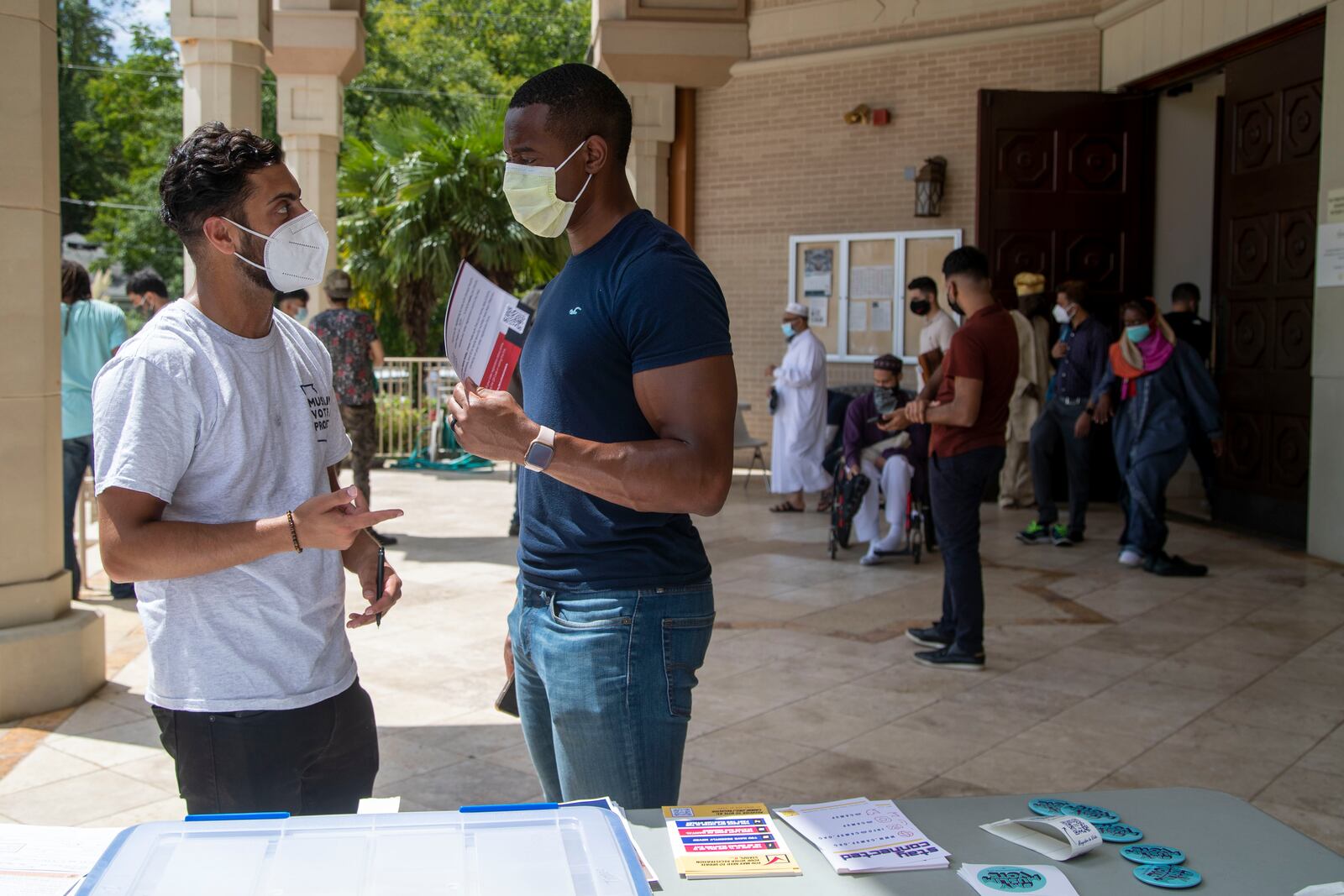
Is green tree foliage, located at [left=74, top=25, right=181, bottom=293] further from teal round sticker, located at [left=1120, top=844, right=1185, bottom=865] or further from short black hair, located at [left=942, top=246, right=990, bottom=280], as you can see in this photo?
teal round sticker, located at [left=1120, top=844, right=1185, bottom=865]

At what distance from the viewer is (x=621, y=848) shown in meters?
1.48

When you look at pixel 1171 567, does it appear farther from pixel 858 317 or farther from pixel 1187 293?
pixel 858 317

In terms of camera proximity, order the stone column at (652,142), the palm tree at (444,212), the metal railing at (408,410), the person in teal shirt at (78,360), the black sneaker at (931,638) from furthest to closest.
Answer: the palm tree at (444,212), the metal railing at (408,410), the stone column at (652,142), the person in teal shirt at (78,360), the black sneaker at (931,638)

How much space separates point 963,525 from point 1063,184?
6336 millimetres

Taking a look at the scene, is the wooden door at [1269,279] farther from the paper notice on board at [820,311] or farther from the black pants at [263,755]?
the black pants at [263,755]

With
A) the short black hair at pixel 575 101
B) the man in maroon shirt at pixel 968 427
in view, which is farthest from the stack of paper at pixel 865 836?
the man in maroon shirt at pixel 968 427

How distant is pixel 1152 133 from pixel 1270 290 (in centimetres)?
256

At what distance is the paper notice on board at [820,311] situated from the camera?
1298 centimetres

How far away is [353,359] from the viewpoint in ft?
27.9

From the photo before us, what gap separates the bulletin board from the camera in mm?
12359

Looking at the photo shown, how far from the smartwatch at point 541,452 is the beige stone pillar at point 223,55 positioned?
7022 mm

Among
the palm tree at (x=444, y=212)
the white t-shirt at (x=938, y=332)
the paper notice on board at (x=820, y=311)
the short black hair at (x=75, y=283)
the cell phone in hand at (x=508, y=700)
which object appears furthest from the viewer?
the palm tree at (x=444, y=212)

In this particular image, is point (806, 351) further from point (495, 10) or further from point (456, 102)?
point (495, 10)

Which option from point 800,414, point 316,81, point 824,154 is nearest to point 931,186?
point 824,154
